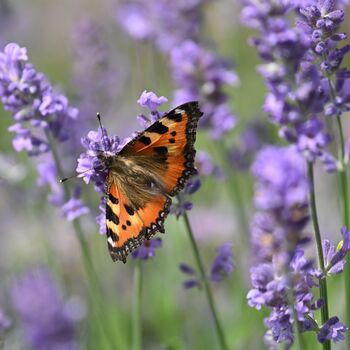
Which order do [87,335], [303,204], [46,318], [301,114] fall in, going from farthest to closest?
1. [87,335]
2. [46,318]
3. [301,114]
4. [303,204]

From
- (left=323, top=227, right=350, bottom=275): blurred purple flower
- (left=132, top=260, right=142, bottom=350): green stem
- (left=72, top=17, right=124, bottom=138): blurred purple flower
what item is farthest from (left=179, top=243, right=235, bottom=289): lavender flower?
(left=72, top=17, right=124, bottom=138): blurred purple flower

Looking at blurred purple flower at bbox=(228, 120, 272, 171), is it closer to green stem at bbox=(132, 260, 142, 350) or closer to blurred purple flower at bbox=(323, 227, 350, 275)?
green stem at bbox=(132, 260, 142, 350)

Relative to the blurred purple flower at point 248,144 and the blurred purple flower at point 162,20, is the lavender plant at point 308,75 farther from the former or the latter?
the blurred purple flower at point 162,20

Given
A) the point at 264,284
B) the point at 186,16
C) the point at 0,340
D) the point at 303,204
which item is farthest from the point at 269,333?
the point at 186,16

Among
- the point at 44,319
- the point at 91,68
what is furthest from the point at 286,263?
the point at 91,68

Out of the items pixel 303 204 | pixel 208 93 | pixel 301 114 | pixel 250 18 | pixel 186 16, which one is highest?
pixel 186 16

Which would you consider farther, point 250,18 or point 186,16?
point 186,16

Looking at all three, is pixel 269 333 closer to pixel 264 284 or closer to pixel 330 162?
pixel 264 284
